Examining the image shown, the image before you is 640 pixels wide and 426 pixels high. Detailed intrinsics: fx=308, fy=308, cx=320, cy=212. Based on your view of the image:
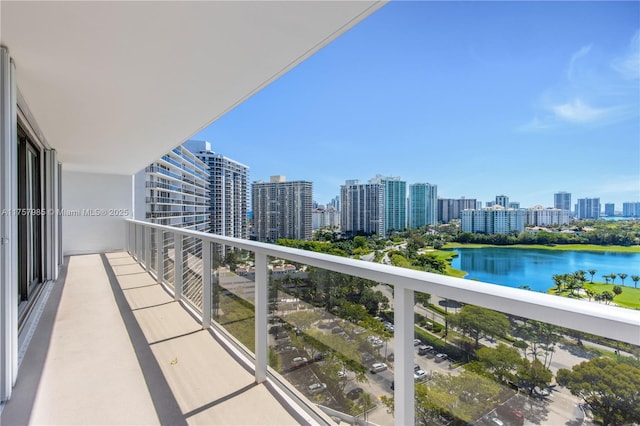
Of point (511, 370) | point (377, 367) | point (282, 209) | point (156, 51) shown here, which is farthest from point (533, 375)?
point (282, 209)

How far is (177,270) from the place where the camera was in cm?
438

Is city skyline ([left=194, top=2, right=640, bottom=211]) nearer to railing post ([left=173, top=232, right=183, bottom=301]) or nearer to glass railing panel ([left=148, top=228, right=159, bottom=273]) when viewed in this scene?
railing post ([left=173, top=232, right=183, bottom=301])

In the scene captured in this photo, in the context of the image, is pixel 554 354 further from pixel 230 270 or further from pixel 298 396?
pixel 230 270

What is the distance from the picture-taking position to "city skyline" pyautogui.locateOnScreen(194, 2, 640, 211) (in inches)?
480

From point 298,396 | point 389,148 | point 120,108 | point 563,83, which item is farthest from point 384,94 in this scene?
point 298,396

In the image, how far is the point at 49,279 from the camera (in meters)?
5.54

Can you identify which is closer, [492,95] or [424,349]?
[424,349]

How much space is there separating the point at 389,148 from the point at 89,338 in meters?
35.9

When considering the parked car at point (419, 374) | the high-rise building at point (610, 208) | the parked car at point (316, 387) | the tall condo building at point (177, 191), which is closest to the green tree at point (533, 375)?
the parked car at point (419, 374)

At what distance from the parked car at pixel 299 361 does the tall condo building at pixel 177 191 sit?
22.9m

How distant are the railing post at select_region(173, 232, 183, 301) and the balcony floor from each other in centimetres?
29

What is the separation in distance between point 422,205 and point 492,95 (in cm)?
1286

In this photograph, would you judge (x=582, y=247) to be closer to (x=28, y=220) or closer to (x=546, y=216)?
(x=546, y=216)

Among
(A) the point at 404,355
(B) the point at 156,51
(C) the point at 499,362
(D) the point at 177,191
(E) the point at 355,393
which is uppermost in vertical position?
(D) the point at 177,191
